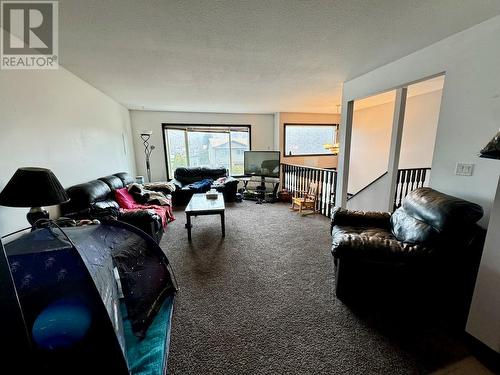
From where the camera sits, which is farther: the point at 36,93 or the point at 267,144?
the point at 267,144

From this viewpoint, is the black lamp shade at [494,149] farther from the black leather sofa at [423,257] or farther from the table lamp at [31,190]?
the table lamp at [31,190]

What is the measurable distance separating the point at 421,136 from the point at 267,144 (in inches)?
142

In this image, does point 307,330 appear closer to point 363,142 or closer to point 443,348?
point 443,348

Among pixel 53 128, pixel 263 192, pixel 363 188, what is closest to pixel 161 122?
pixel 263 192

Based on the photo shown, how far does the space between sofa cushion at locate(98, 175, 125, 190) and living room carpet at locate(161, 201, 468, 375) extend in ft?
5.28

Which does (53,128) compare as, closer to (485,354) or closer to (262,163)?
(262,163)

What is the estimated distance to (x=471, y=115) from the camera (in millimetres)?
1753

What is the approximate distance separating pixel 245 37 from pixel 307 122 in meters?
4.64

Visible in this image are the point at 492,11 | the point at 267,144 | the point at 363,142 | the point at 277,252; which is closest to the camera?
the point at 492,11

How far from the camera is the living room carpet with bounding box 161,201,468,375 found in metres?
1.30

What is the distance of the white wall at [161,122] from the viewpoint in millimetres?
5371

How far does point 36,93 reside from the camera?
2039mm

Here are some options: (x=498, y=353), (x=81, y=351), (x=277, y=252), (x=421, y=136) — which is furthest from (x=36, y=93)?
(x=421, y=136)

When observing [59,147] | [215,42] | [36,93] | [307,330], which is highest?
[215,42]
